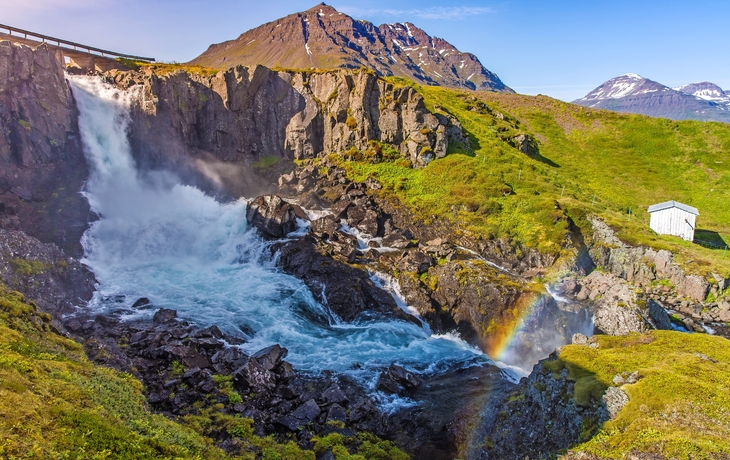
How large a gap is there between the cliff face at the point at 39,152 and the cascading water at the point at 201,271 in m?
1.78

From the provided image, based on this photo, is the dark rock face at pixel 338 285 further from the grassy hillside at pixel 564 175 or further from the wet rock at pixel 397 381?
the grassy hillside at pixel 564 175

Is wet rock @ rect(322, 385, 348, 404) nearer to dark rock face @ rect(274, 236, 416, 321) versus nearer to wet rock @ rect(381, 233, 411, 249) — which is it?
dark rock face @ rect(274, 236, 416, 321)

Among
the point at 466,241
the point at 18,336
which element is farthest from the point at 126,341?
the point at 466,241

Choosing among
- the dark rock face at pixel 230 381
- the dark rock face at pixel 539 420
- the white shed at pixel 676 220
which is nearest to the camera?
the dark rock face at pixel 539 420

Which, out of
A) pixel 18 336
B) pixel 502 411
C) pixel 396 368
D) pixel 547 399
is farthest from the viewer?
pixel 396 368

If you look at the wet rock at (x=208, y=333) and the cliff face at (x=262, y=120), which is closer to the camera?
the wet rock at (x=208, y=333)

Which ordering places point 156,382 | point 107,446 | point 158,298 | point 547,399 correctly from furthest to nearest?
point 158,298, point 156,382, point 547,399, point 107,446

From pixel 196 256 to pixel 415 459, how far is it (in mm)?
32921

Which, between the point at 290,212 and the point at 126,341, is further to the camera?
the point at 290,212

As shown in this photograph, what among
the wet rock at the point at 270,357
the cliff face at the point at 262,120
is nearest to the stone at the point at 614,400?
the wet rock at the point at 270,357

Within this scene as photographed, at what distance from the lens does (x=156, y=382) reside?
20.8 metres

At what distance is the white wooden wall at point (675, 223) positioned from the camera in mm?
46344

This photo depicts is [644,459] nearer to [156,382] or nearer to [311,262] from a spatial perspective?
[156,382]

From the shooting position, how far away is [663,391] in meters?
13.3
